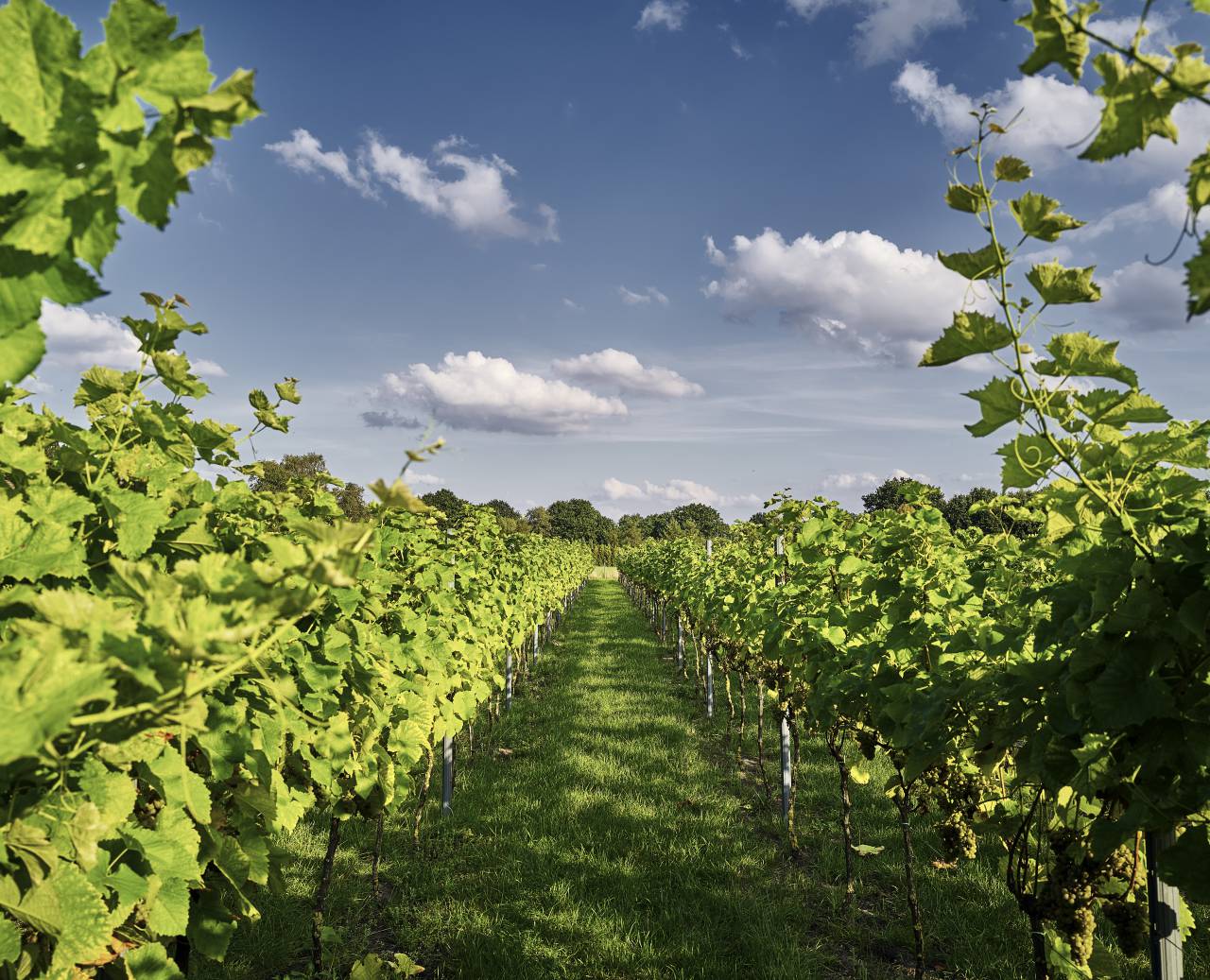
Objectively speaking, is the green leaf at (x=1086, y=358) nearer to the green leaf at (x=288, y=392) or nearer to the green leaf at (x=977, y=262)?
the green leaf at (x=977, y=262)

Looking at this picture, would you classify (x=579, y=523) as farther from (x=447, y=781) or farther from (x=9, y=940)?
(x=9, y=940)

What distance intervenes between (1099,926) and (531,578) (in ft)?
27.3

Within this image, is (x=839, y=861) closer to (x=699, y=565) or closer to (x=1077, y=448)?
(x=1077, y=448)

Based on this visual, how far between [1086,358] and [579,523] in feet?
360

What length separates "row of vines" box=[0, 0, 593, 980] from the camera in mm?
793

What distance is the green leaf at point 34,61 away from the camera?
2.63ft

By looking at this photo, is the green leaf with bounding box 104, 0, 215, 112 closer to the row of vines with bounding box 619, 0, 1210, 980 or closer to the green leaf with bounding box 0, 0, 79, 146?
the green leaf with bounding box 0, 0, 79, 146

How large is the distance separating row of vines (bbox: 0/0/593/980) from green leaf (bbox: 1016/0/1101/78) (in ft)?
3.69

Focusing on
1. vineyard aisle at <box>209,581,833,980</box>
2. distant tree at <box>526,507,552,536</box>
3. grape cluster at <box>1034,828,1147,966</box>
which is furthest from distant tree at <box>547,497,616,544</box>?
grape cluster at <box>1034,828,1147,966</box>

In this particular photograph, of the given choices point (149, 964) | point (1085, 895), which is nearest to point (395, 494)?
point (149, 964)

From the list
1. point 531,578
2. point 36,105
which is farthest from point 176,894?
point 531,578

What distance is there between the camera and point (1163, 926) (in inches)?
77.8

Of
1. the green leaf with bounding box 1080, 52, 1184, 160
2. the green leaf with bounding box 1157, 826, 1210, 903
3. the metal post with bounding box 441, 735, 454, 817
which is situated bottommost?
the metal post with bounding box 441, 735, 454, 817

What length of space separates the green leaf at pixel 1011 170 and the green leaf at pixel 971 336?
349 millimetres
